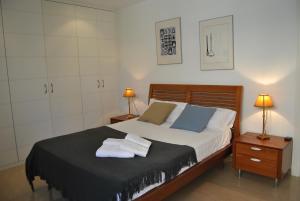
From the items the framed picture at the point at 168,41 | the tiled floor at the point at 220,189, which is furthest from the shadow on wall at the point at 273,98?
the framed picture at the point at 168,41

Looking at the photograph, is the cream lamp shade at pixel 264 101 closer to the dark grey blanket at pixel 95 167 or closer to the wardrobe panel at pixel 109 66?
the dark grey blanket at pixel 95 167

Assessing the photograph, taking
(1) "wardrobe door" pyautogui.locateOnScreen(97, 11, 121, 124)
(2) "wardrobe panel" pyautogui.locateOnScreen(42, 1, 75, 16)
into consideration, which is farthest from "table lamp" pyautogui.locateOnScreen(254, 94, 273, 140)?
(2) "wardrobe panel" pyautogui.locateOnScreen(42, 1, 75, 16)

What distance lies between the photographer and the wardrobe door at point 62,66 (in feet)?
13.1

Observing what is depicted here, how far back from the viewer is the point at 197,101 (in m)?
3.82

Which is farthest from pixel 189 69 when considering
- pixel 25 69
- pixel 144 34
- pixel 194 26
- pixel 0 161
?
pixel 0 161

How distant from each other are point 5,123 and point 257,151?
348 centimetres

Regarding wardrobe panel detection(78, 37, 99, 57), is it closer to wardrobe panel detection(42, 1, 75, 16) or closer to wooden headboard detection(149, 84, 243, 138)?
wardrobe panel detection(42, 1, 75, 16)

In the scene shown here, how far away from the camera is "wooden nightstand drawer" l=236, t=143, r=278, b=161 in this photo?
8.93 feet

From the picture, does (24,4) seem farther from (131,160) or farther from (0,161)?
(131,160)

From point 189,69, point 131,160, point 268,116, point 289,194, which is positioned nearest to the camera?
point 131,160

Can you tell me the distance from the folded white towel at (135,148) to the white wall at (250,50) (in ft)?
5.60

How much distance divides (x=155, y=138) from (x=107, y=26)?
9.20ft

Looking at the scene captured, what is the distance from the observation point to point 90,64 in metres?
4.56

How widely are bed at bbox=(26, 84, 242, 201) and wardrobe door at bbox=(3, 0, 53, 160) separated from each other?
1111 mm
